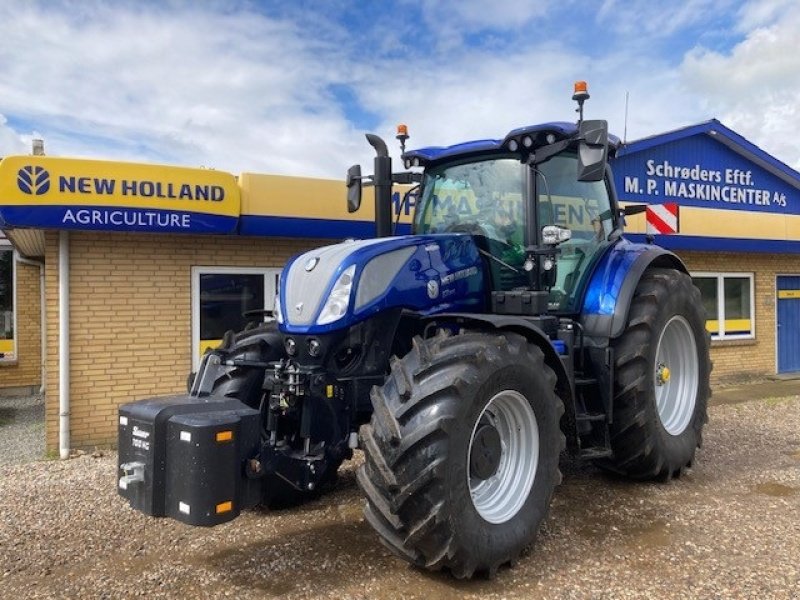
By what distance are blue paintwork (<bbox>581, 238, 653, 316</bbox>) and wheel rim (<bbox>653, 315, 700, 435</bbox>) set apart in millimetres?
743

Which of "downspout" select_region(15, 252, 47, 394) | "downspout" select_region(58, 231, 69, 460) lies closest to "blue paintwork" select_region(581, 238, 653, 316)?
"downspout" select_region(58, 231, 69, 460)

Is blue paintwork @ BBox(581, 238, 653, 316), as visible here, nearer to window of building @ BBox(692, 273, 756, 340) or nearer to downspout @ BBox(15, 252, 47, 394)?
window of building @ BBox(692, 273, 756, 340)

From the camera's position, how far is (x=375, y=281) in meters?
4.09

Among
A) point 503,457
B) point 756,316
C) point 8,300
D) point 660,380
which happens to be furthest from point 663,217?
point 8,300

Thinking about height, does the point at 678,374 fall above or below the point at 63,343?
below

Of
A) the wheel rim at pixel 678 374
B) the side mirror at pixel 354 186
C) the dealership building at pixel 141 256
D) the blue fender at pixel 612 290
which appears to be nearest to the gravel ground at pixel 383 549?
the wheel rim at pixel 678 374

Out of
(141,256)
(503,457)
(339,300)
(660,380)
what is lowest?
(503,457)

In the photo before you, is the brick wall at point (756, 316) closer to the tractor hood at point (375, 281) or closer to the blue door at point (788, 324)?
the blue door at point (788, 324)

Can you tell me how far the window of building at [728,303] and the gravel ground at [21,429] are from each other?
1066 cm

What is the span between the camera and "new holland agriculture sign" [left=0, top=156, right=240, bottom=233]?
6848mm

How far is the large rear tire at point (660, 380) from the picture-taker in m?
4.99

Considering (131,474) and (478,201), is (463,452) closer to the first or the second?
(131,474)

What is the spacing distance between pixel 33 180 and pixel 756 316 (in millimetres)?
12157

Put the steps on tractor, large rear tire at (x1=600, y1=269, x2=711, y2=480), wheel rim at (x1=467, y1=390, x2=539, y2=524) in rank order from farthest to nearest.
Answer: large rear tire at (x1=600, y1=269, x2=711, y2=480) → the steps on tractor → wheel rim at (x1=467, y1=390, x2=539, y2=524)
